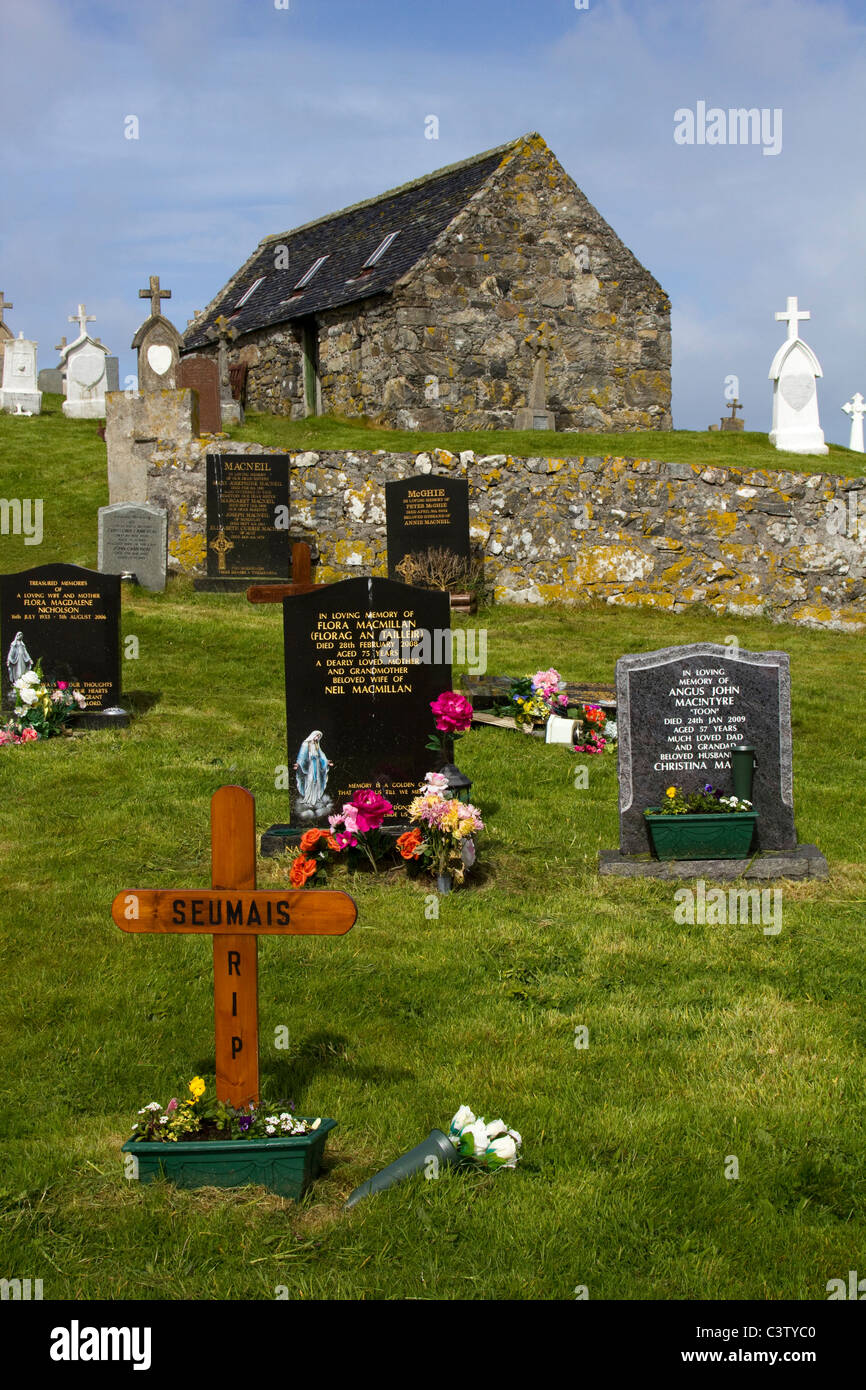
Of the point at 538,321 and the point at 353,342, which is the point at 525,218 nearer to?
the point at 538,321

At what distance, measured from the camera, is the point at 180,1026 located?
17.4ft

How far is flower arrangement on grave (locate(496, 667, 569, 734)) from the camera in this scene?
35.0 ft

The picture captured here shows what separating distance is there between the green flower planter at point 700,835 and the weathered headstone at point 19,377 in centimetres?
2727

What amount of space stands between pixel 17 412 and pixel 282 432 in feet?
38.4

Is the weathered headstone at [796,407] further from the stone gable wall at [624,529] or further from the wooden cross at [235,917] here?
the wooden cross at [235,917]

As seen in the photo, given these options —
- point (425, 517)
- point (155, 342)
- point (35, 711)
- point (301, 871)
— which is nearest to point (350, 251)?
point (155, 342)

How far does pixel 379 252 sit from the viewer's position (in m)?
26.6

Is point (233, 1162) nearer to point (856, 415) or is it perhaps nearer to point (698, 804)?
point (698, 804)

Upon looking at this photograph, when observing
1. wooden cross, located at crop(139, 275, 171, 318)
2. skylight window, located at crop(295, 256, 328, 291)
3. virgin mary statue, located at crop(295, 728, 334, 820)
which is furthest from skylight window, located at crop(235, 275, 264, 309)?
virgin mary statue, located at crop(295, 728, 334, 820)

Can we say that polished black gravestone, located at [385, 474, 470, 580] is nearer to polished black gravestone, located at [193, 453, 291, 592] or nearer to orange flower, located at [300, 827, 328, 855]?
polished black gravestone, located at [193, 453, 291, 592]

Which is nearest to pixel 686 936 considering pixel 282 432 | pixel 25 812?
pixel 25 812

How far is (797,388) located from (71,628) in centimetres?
1364

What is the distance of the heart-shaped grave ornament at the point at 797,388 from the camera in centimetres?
1972

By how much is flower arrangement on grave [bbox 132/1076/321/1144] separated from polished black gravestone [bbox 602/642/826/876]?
380cm
